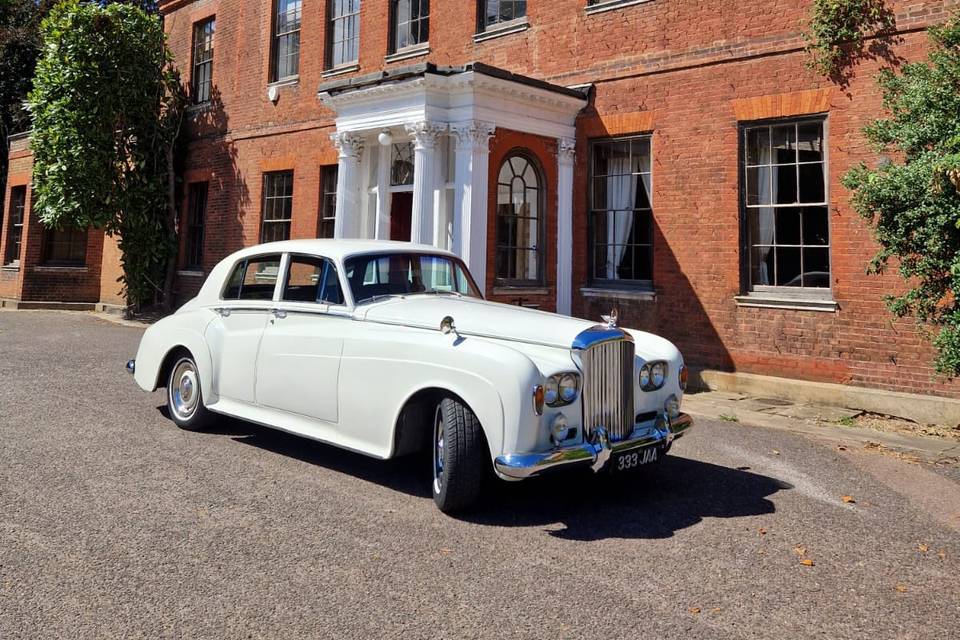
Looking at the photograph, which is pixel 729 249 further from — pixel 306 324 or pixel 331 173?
pixel 331 173

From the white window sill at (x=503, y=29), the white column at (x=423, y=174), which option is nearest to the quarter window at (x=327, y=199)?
the white window sill at (x=503, y=29)

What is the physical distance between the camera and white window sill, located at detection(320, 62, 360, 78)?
13711 mm

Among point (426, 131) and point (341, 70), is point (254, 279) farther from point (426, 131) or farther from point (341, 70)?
point (341, 70)

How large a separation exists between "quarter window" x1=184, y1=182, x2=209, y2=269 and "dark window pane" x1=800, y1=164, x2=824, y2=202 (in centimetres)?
1363

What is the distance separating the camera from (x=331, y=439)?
4773 mm

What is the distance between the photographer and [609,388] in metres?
4.28

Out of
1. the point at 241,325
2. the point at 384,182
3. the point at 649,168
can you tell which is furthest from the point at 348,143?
the point at 241,325

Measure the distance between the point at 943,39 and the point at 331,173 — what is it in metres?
10.5

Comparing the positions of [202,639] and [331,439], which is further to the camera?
[331,439]

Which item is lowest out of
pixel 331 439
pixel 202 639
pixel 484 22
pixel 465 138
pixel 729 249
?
pixel 202 639

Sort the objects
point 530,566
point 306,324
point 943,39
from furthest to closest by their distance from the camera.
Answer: point 943,39, point 306,324, point 530,566

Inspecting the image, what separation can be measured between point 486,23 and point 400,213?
369 centimetres

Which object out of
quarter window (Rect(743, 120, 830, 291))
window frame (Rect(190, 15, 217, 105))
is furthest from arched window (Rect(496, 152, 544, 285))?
window frame (Rect(190, 15, 217, 105))

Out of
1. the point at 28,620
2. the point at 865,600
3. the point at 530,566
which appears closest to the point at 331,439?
the point at 530,566
